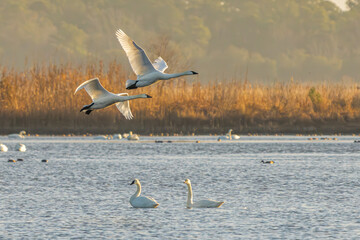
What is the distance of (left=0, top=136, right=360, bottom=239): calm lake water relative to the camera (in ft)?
55.3

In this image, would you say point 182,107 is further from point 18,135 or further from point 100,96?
point 100,96

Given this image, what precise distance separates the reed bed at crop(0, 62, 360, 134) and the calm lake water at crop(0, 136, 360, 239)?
176 inches

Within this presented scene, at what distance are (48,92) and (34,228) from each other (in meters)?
28.8

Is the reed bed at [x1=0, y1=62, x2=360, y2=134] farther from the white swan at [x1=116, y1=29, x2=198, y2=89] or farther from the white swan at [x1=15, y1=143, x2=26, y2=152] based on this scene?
the white swan at [x1=116, y1=29, x2=198, y2=89]

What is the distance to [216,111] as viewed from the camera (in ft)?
160

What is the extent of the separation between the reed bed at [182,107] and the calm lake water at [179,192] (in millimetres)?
4479

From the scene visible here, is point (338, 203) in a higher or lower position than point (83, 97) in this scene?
lower

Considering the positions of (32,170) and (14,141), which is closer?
(32,170)

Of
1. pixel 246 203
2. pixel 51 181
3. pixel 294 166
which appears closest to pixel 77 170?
pixel 51 181

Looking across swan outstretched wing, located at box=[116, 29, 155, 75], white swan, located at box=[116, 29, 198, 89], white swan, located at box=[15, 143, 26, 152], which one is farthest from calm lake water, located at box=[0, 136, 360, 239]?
swan outstretched wing, located at box=[116, 29, 155, 75]

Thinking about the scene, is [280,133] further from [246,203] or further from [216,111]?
[246,203]

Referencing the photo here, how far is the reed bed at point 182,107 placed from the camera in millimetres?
44781

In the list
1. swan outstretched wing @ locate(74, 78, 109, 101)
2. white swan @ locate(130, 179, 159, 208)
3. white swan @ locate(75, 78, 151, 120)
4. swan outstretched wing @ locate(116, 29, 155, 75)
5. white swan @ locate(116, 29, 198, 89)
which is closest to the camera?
white swan @ locate(116, 29, 198, 89)

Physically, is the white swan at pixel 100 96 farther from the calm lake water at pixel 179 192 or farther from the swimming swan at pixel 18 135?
the swimming swan at pixel 18 135
